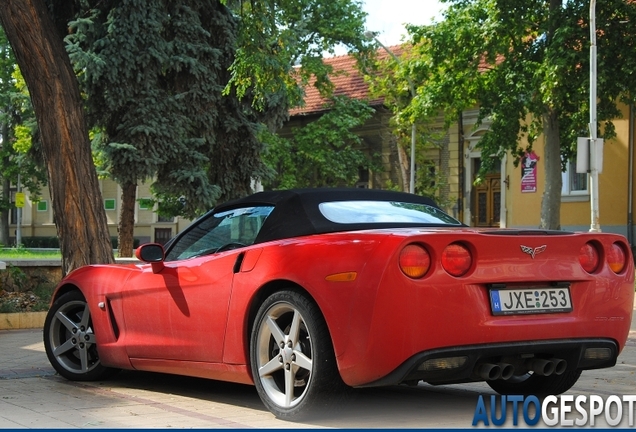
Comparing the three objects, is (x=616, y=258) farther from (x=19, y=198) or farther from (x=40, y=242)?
(x=40, y=242)

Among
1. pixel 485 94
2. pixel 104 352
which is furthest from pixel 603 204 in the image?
pixel 104 352

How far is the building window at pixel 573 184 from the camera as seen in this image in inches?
1460

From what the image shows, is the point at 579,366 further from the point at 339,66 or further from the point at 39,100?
the point at 339,66

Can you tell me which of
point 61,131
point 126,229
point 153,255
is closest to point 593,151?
point 126,229

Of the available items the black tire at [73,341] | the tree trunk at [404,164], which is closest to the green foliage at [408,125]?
the tree trunk at [404,164]

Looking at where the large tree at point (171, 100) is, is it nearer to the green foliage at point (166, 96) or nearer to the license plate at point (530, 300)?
the green foliage at point (166, 96)

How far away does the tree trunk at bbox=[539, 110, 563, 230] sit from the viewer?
30328 mm

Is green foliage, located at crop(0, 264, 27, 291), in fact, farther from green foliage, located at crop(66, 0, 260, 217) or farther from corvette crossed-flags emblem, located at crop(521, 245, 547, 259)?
corvette crossed-flags emblem, located at crop(521, 245, 547, 259)

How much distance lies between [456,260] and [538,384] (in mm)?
1735

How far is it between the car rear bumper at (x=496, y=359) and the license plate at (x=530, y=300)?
7.1 inches

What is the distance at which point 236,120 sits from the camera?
2548cm

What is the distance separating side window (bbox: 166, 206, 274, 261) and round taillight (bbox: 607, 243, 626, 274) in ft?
6.91

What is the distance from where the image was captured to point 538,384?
23.5ft
